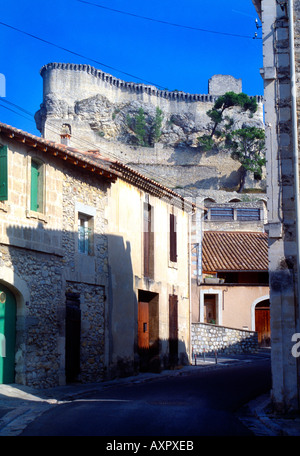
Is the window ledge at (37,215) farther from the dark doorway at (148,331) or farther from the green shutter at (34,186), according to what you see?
the dark doorway at (148,331)

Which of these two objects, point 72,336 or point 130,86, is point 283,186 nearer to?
point 72,336

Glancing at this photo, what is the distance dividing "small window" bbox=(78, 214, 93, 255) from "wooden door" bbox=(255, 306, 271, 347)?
17073 millimetres

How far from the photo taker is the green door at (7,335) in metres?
13.9

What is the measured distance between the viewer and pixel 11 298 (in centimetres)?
1427

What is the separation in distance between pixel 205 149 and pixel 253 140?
30.8 feet

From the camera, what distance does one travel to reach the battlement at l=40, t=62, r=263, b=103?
8362cm

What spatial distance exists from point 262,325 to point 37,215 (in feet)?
65.9

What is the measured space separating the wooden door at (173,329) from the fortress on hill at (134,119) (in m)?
48.9

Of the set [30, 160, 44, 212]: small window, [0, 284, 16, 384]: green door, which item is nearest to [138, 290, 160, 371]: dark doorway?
[30, 160, 44, 212]: small window

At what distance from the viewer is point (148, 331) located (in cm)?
2122

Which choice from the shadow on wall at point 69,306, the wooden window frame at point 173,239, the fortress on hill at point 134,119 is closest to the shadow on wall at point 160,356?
the shadow on wall at point 69,306

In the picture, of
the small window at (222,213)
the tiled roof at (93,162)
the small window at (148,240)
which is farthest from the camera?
the small window at (222,213)

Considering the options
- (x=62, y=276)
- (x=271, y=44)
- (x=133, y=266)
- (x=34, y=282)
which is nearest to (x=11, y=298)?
(x=34, y=282)

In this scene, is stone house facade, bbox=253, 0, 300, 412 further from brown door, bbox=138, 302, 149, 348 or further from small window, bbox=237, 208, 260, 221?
small window, bbox=237, 208, 260, 221
